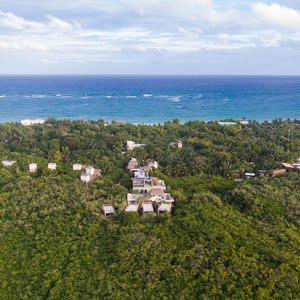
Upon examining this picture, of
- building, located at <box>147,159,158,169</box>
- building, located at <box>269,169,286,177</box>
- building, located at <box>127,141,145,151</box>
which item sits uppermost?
building, located at <box>127,141,145,151</box>

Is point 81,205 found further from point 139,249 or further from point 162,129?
point 162,129

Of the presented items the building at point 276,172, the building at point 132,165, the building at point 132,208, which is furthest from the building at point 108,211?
the building at point 276,172

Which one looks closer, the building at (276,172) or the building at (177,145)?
the building at (276,172)

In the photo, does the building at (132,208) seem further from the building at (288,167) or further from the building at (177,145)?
the building at (288,167)

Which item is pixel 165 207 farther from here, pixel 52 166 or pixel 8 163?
pixel 8 163

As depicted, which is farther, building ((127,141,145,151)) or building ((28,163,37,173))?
building ((127,141,145,151))

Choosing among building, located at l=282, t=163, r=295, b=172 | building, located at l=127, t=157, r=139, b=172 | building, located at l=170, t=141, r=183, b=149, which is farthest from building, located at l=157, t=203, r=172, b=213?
building, located at l=170, t=141, r=183, b=149

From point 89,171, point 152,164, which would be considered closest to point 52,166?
point 89,171

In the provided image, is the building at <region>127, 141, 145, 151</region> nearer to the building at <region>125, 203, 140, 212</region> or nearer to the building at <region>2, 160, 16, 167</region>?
the building at <region>2, 160, 16, 167</region>

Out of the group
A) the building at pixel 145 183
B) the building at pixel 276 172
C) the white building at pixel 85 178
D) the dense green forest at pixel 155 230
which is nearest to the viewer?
the dense green forest at pixel 155 230
